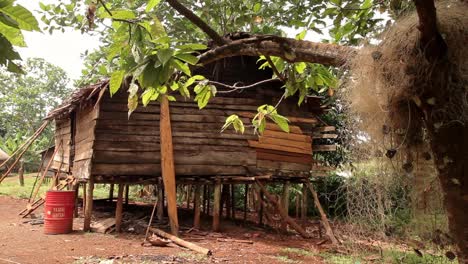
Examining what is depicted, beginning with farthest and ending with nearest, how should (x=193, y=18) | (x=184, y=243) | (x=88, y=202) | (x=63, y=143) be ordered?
(x=63, y=143) → (x=88, y=202) → (x=184, y=243) → (x=193, y=18)

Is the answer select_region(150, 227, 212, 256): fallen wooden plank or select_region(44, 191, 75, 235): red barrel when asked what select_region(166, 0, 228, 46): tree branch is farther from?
select_region(44, 191, 75, 235): red barrel

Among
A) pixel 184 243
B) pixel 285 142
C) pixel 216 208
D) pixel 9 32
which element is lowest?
pixel 184 243

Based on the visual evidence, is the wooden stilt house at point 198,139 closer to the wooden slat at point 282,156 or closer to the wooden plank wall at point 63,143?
the wooden slat at point 282,156

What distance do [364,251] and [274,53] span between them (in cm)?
680

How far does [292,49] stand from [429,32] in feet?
2.56

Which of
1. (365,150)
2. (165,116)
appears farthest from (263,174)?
(365,150)

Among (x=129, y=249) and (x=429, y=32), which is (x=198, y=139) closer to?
(x=129, y=249)

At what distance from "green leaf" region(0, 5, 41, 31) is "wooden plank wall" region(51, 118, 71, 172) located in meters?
12.9

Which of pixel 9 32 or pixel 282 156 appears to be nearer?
pixel 9 32

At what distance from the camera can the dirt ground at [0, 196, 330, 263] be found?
6938mm

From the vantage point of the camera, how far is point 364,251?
8195 millimetres

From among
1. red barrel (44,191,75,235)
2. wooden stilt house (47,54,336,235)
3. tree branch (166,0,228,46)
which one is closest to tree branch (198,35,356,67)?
tree branch (166,0,228,46)

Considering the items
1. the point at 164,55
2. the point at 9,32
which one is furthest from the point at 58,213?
the point at 9,32

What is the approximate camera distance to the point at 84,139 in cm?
1120
